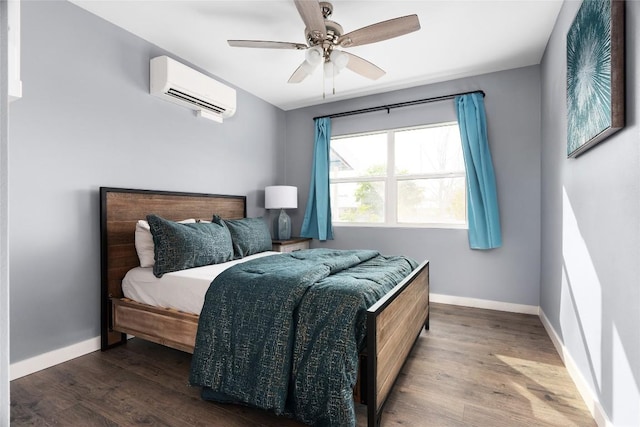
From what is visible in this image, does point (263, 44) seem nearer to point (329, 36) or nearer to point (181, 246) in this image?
point (329, 36)

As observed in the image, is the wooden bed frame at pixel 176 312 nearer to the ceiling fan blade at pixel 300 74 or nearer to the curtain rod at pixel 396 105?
the ceiling fan blade at pixel 300 74

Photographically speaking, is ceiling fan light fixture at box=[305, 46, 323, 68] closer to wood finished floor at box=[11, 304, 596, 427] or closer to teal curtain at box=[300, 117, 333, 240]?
teal curtain at box=[300, 117, 333, 240]

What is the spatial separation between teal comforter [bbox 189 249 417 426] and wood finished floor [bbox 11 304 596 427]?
20cm

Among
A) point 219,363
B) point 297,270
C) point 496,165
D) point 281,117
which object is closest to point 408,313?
point 297,270

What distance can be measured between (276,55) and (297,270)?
7.43 ft

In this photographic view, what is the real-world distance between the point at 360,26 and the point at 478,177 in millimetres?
1959

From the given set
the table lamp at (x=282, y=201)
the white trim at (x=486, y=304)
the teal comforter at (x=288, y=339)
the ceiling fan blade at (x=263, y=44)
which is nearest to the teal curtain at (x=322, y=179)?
the table lamp at (x=282, y=201)

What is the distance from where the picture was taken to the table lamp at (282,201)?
4.20m

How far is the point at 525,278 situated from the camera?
11.3 ft

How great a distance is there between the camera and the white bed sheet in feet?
7.11

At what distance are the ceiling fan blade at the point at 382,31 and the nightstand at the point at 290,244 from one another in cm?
238

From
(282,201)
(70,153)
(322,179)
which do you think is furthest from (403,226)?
(70,153)

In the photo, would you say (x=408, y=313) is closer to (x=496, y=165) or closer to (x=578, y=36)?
(x=578, y=36)

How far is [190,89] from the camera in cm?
306
